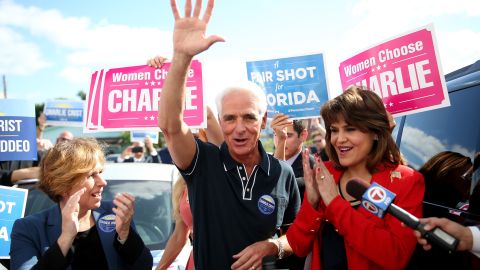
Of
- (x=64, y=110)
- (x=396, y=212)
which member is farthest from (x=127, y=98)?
(x=64, y=110)

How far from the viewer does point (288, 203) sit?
281cm

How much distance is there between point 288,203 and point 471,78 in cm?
127

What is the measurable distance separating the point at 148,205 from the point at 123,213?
2.36 metres

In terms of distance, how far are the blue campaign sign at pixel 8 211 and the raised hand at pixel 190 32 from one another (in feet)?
8.46

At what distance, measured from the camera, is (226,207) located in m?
2.55

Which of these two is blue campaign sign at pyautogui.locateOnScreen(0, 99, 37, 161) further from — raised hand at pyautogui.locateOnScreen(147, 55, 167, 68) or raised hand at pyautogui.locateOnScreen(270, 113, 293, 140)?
raised hand at pyautogui.locateOnScreen(270, 113, 293, 140)

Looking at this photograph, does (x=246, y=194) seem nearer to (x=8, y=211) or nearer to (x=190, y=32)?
(x=190, y=32)

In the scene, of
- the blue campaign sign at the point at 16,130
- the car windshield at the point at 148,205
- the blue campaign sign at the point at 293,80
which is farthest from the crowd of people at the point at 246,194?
the blue campaign sign at the point at 16,130

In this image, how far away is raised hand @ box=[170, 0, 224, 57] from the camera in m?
2.25

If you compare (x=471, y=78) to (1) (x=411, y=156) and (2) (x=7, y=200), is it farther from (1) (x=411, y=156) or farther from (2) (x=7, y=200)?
(2) (x=7, y=200)

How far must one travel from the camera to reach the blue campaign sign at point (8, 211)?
384 centimetres

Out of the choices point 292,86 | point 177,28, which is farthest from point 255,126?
point 292,86

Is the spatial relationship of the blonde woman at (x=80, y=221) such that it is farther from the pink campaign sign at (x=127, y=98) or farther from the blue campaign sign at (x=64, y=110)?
the blue campaign sign at (x=64, y=110)

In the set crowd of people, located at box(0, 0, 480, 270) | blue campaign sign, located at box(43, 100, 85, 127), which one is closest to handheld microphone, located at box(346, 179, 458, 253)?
crowd of people, located at box(0, 0, 480, 270)
